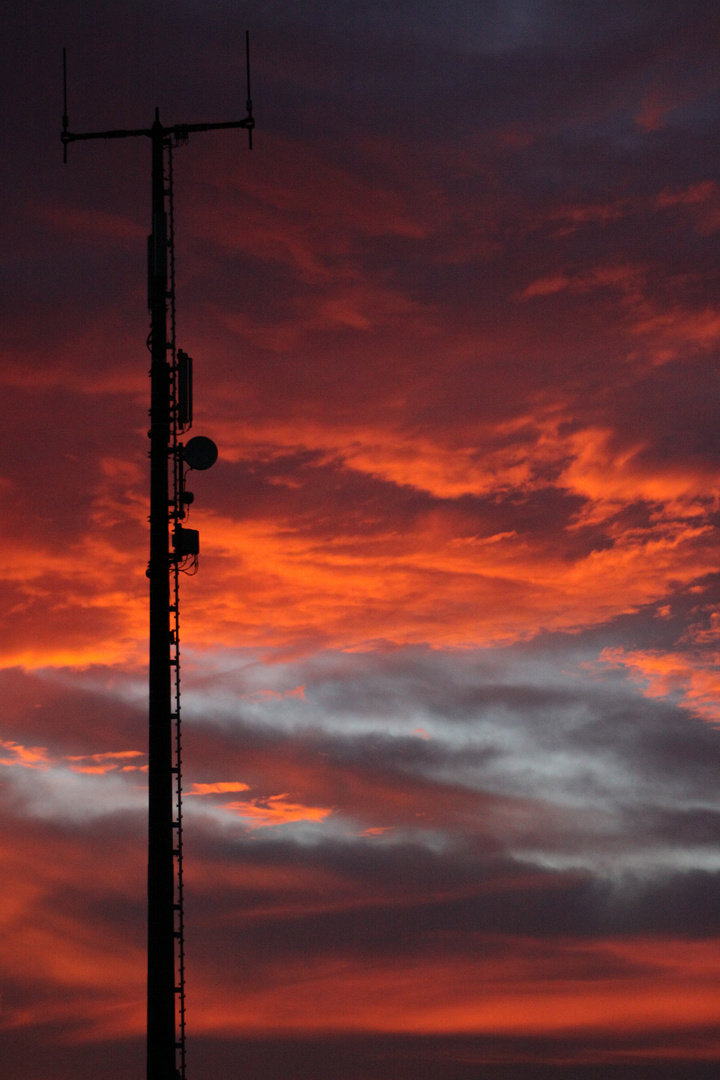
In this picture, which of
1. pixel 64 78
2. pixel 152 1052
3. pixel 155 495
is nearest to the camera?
pixel 152 1052

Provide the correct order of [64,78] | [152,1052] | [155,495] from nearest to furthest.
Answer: [152,1052] < [155,495] < [64,78]

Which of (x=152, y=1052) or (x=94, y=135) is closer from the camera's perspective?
(x=152, y=1052)

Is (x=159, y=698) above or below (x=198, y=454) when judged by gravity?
below

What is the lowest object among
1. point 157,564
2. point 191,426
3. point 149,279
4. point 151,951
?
point 151,951

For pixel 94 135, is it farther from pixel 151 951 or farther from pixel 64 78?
pixel 151 951

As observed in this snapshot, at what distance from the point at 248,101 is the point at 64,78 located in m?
6.68

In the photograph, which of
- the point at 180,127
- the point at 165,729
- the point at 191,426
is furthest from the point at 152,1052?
the point at 180,127

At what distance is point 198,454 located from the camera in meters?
42.1

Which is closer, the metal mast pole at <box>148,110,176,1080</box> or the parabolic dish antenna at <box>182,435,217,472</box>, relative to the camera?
the metal mast pole at <box>148,110,176,1080</box>

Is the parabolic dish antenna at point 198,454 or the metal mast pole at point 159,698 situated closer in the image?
the metal mast pole at point 159,698

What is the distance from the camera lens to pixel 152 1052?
38875mm

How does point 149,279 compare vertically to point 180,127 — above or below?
below

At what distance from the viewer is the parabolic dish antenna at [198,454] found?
138 feet

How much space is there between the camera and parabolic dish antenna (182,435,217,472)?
138 ft
